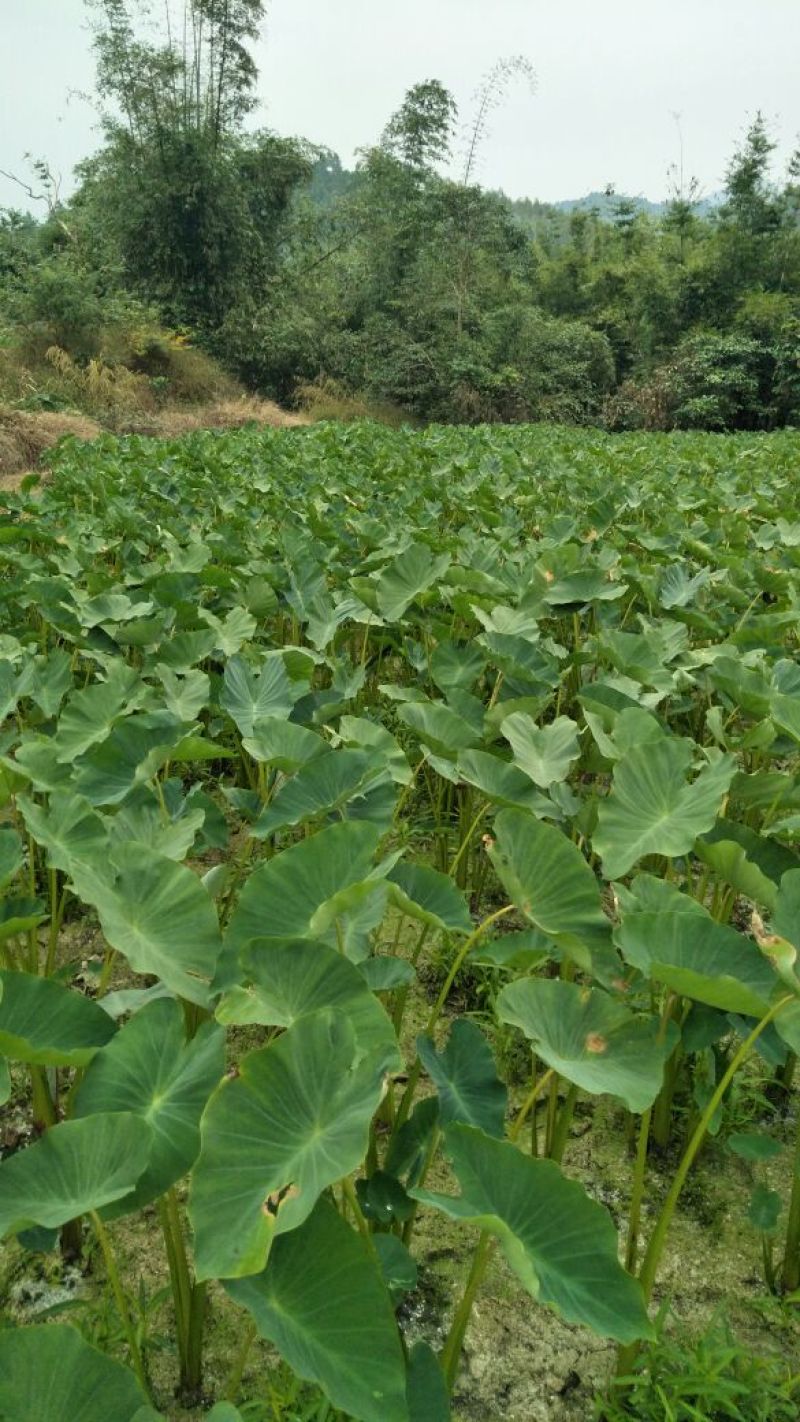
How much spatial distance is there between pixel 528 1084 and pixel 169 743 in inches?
29.1

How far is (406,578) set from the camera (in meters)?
2.39

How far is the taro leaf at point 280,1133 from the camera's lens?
2.20ft

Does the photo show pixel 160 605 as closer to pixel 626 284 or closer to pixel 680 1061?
pixel 680 1061

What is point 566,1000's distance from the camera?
2.96 ft

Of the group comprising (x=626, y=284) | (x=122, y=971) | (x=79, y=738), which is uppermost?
(x=626, y=284)

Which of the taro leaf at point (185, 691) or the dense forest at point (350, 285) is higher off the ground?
the dense forest at point (350, 285)

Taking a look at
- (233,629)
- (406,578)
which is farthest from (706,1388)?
(406,578)

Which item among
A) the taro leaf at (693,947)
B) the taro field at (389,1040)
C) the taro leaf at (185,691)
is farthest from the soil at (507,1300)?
the taro leaf at (185,691)

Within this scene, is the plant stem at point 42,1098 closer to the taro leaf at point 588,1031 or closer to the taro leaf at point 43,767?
the taro leaf at point 43,767

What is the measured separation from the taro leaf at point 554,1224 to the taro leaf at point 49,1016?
0.35m

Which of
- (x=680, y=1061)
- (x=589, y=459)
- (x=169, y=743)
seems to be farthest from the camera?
(x=589, y=459)

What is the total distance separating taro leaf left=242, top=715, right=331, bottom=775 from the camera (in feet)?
4.33

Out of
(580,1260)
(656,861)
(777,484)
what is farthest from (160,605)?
(777,484)

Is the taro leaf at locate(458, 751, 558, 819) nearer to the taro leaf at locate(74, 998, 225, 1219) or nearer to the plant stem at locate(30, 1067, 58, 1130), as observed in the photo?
the taro leaf at locate(74, 998, 225, 1219)
